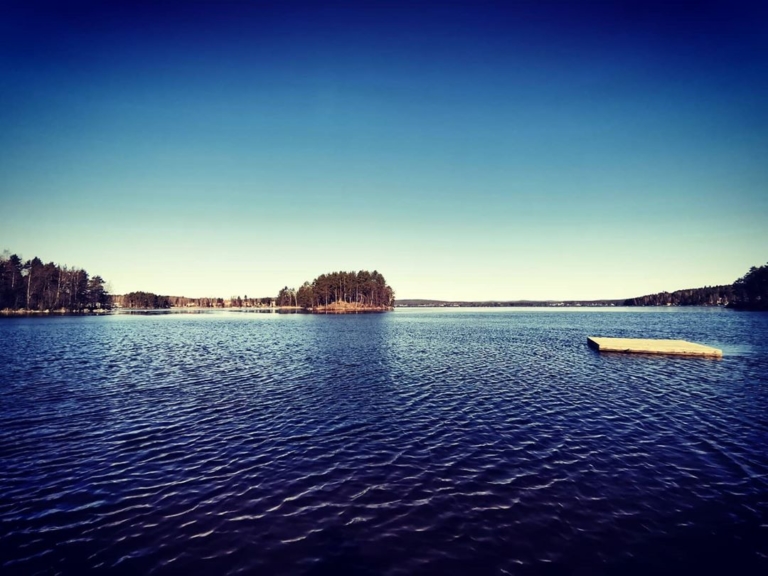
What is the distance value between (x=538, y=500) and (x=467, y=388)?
55.3ft

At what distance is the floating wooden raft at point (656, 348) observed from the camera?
4362cm

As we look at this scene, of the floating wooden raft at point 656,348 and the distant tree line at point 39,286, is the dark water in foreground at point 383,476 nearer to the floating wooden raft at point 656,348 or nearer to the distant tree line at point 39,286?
the floating wooden raft at point 656,348

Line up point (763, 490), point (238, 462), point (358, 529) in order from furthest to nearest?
point (238, 462), point (763, 490), point (358, 529)

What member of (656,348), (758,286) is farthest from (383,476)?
(758,286)

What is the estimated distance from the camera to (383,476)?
561 inches

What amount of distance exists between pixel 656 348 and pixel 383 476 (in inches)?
1829

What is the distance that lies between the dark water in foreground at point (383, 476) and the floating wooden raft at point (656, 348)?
48.1 ft

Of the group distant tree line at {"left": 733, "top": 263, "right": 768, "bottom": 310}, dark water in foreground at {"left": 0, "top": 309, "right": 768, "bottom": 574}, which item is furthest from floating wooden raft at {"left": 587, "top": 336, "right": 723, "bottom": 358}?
distant tree line at {"left": 733, "top": 263, "right": 768, "bottom": 310}

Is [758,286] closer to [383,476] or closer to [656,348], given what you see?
[656,348]

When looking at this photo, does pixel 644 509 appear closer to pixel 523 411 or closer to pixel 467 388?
pixel 523 411

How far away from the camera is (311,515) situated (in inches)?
452

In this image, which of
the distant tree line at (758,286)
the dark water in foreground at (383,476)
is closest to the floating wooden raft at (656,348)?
the dark water in foreground at (383,476)

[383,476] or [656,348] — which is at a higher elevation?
[656,348]

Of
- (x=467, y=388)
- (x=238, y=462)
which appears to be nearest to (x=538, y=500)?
(x=238, y=462)
